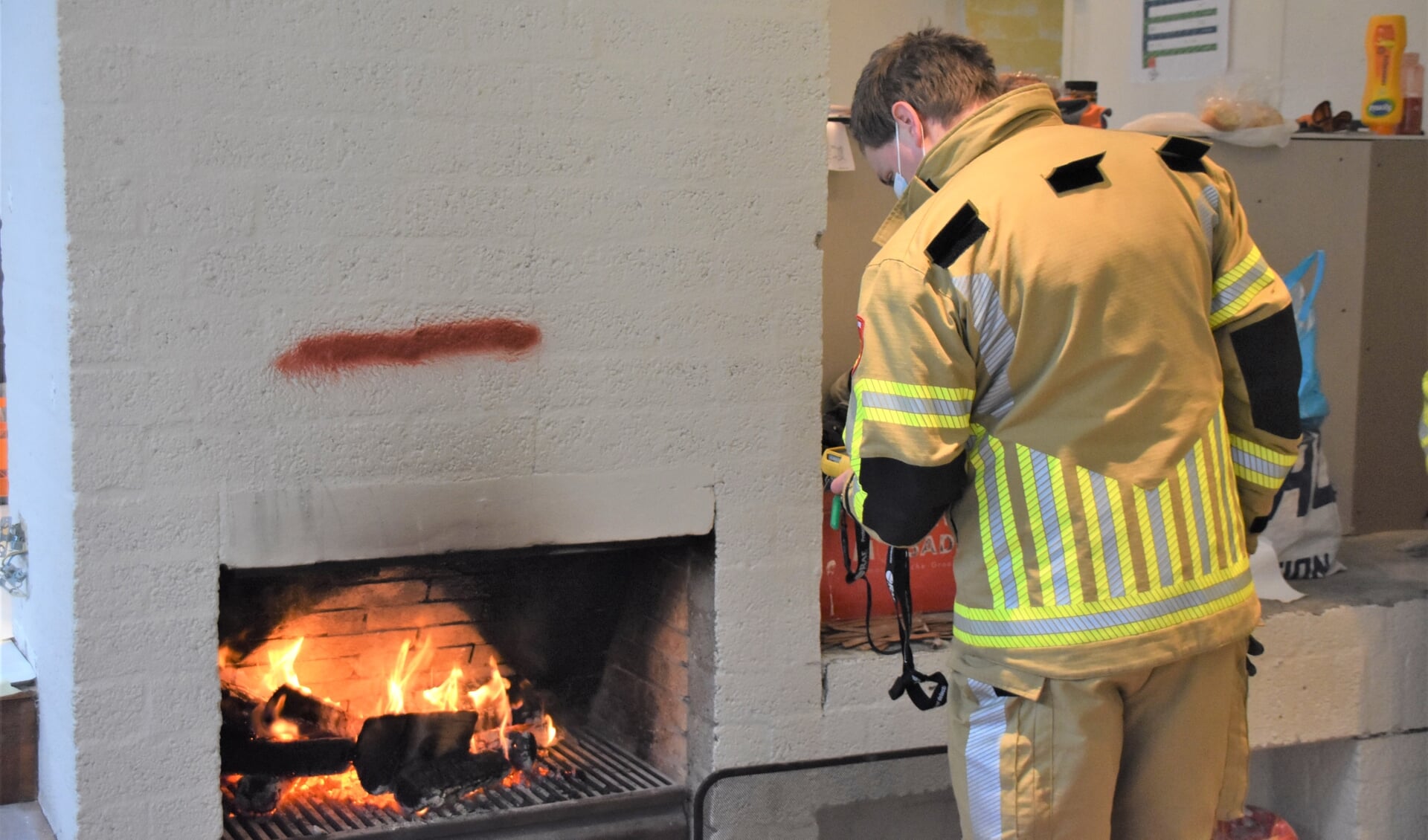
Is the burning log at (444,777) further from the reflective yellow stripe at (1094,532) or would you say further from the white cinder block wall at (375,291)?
the reflective yellow stripe at (1094,532)

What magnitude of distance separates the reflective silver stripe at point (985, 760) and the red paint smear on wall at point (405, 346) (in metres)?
1.13

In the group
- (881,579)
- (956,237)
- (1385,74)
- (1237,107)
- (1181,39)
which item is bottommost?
(881,579)

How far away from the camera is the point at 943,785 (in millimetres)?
3098

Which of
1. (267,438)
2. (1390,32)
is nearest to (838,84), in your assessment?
(1390,32)

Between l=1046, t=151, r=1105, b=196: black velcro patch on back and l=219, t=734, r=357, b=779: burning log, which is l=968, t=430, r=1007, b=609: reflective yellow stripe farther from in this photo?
l=219, t=734, r=357, b=779: burning log

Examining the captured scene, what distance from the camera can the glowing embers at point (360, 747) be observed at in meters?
2.88

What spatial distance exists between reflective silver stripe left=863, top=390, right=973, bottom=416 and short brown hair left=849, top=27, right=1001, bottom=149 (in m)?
0.54

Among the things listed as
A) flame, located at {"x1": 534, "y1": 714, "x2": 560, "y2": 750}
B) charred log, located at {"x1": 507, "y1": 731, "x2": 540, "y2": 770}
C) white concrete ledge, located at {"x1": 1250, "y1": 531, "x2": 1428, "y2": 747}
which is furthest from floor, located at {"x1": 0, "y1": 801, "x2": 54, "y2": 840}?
white concrete ledge, located at {"x1": 1250, "y1": 531, "x2": 1428, "y2": 747}

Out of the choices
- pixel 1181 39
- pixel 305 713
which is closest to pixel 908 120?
pixel 305 713

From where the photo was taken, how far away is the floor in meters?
2.66

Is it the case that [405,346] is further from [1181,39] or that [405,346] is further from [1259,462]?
[1181,39]

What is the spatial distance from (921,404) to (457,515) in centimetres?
108

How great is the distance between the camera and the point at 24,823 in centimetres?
272

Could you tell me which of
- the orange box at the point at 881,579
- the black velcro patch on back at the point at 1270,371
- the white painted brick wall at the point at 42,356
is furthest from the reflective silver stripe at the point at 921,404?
the white painted brick wall at the point at 42,356
